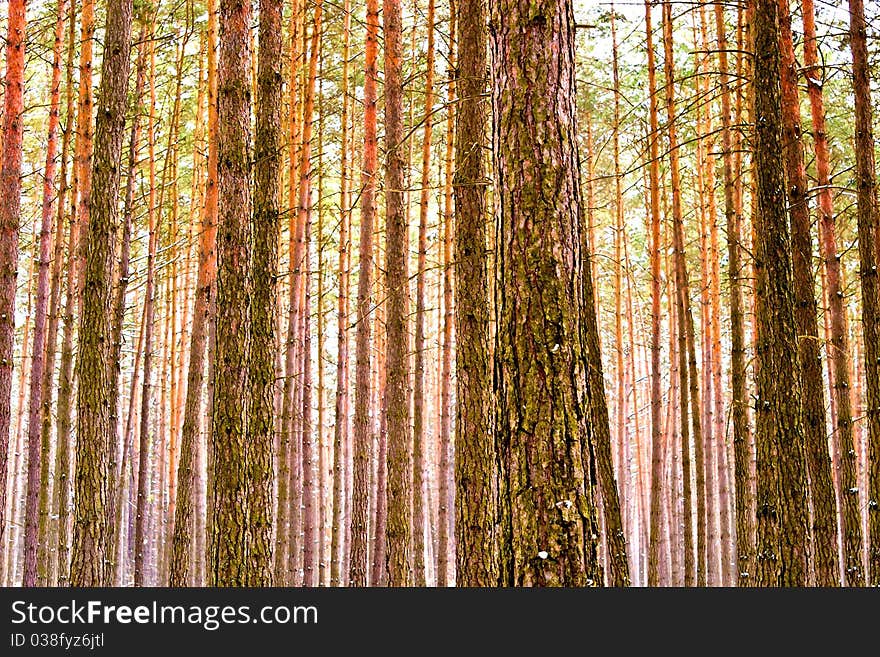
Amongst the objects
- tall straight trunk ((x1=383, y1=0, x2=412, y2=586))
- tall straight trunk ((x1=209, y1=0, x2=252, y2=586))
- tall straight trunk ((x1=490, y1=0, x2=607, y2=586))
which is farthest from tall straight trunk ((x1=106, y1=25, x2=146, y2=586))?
tall straight trunk ((x1=490, y1=0, x2=607, y2=586))

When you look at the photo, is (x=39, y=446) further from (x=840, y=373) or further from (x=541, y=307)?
(x=840, y=373)

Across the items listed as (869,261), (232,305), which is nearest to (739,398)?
(869,261)

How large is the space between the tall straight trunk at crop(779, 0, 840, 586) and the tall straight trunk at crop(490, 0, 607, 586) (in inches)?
114

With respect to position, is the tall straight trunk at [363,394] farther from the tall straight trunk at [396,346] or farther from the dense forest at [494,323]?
the tall straight trunk at [396,346]

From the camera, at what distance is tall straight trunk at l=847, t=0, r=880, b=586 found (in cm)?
655

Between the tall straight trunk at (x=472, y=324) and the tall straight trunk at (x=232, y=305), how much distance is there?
1.49 meters

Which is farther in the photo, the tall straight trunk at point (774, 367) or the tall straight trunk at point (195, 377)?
the tall straight trunk at point (195, 377)

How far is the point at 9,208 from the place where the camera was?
7723 millimetres

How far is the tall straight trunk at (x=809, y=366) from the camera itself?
6195 millimetres

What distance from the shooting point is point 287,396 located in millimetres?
9797

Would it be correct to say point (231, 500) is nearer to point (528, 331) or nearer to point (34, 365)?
point (528, 331)

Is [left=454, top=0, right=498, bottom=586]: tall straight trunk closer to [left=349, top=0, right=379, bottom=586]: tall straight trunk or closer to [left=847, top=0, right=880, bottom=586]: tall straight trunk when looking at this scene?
[left=349, top=0, right=379, bottom=586]: tall straight trunk

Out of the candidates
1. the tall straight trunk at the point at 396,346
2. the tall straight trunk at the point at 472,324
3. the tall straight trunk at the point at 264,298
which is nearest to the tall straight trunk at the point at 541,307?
the tall straight trunk at the point at 472,324

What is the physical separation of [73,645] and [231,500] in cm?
183
